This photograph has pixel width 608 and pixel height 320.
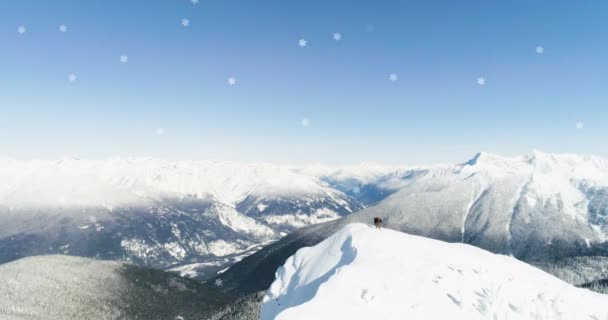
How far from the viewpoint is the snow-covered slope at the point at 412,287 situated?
4681 cm

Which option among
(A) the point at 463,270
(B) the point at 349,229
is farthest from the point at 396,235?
(A) the point at 463,270

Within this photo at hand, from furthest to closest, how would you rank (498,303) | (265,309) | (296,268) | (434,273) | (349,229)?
1. (349,229)
2. (296,268)
3. (265,309)
4. (434,273)
5. (498,303)

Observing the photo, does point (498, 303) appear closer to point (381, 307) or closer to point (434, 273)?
point (434, 273)

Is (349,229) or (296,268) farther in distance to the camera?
(349,229)

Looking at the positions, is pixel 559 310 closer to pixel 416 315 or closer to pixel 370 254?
pixel 416 315

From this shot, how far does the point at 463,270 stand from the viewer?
186 feet

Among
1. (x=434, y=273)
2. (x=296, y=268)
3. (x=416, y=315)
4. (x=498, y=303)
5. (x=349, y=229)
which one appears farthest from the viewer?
(x=349, y=229)

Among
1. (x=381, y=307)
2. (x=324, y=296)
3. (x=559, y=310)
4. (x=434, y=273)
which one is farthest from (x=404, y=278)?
(x=559, y=310)

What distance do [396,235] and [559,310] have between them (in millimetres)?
23147

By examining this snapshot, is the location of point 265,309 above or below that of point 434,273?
below

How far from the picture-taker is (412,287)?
5141cm

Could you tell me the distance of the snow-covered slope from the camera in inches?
1843

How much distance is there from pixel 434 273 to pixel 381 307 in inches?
470

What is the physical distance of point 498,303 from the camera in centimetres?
5088
